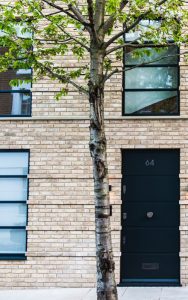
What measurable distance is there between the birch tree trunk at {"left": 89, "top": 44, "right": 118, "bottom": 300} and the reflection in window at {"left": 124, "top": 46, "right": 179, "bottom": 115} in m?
3.11

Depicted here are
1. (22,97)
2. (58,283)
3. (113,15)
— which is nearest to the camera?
(113,15)

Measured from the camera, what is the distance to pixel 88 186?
10.7m

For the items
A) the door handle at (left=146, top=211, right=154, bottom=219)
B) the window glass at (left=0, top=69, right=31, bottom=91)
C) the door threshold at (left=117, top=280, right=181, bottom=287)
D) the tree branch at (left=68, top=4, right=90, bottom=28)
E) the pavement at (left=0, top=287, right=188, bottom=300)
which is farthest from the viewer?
the window glass at (left=0, top=69, right=31, bottom=91)

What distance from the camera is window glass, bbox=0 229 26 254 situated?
35.3 ft

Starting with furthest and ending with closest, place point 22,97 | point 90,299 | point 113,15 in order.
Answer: point 22,97, point 90,299, point 113,15

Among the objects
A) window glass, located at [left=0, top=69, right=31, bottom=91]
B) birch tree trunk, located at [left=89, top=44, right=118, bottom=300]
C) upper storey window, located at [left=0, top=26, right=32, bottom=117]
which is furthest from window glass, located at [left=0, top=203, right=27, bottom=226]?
birch tree trunk, located at [left=89, top=44, right=118, bottom=300]

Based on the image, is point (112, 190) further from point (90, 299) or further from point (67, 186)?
point (90, 299)

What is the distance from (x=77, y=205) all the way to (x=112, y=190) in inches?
29.5

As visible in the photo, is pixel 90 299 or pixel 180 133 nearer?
pixel 90 299

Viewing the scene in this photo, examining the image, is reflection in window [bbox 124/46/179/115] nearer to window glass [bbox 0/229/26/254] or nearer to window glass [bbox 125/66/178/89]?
window glass [bbox 125/66/178/89]

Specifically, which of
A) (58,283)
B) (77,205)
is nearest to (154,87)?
(77,205)

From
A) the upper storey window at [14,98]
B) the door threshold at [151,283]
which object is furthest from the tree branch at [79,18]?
the door threshold at [151,283]

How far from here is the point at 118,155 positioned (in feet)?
35.2

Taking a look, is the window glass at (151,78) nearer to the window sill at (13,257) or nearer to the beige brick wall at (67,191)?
the beige brick wall at (67,191)
